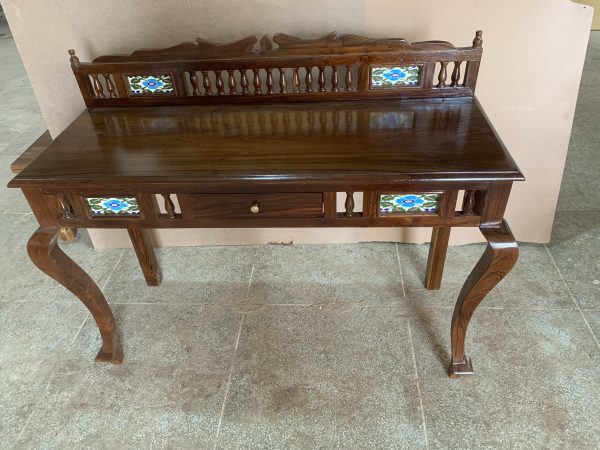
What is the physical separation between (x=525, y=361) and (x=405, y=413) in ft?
1.58

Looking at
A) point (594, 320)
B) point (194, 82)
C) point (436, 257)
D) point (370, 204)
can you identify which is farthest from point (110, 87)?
point (594, 320)

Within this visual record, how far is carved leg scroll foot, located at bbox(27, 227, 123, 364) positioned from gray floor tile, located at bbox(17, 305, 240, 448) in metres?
0.08

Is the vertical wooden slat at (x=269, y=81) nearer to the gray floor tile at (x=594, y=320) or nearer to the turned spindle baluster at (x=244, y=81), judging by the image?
the turned spindle baluster at (x=244, y=81)

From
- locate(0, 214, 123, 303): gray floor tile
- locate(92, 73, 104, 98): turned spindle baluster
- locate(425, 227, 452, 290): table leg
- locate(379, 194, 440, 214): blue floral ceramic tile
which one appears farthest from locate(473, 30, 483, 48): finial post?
locate(0, 214, 123, 303): gray floor tile

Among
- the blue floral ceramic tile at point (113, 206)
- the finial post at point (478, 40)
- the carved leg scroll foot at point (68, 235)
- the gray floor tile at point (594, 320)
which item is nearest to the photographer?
the blue floral ceramic tile at point (113, 206)

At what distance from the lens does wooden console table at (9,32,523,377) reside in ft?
4.14

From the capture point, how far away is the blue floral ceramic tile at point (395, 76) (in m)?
1.55

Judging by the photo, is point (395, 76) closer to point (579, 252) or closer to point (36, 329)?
point (579, 252)

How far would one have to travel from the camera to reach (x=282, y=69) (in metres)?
1.58

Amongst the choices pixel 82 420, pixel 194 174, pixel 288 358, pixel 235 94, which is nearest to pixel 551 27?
pixel 235 94

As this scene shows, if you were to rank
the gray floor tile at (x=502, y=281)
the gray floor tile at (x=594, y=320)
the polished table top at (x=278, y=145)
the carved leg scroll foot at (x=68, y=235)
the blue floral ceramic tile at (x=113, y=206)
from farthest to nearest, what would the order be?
the carved leg scroll foot at (x=68, y=235)
the gray floor tile at (x=502, y=281)
the gray floor tile at (x=594, y=320)
the blue floral ceramic tile at (x=113, y=206)
the polished table top at (x=278, y=145)

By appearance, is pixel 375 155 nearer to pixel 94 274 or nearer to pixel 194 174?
pixel 194 174

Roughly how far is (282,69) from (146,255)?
96 centimetres

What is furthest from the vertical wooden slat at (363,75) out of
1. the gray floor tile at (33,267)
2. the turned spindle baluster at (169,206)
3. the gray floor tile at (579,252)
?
the gray floor tile at (33,267)
